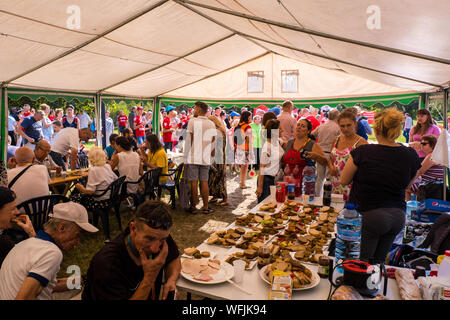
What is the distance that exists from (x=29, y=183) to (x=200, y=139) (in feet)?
7.74

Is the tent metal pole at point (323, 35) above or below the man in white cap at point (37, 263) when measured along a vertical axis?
above

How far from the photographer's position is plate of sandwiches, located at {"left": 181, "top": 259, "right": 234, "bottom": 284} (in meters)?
1.59

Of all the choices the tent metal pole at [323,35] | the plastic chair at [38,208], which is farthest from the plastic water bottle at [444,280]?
the plastic chair at [38,208]

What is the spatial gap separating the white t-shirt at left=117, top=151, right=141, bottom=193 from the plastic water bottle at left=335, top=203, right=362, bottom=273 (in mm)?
3549

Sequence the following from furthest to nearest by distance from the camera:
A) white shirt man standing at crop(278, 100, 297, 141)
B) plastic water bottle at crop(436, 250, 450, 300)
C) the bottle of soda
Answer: white shirt man standing at crop(278, 100, 297, 141) → the bottle of soda → plastic water bottle at crop(436, 250, 450, 300)

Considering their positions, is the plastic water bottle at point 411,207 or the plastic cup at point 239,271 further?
the plastic water bottle at point 411,207

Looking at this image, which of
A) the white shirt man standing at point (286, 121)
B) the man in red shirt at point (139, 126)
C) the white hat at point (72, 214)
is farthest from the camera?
the man in red shirt at point (139, 126)

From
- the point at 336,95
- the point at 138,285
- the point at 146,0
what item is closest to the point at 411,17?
the point at 138,285

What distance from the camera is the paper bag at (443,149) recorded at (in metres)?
3.53

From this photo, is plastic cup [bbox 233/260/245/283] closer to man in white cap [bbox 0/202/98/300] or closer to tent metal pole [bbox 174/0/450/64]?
man in white cap [bbox 0/202/98/300]

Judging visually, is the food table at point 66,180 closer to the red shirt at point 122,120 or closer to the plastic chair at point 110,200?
the plastic chair at point 110,200

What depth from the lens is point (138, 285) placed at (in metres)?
1.46

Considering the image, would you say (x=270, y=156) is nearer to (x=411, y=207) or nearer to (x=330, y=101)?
(x=411, y=207)

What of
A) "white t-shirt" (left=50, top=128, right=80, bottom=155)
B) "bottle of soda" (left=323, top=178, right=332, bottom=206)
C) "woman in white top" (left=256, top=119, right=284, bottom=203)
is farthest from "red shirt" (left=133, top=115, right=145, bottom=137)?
"bottle of soda" (left=323, top=178, right=332, bottom=206)
